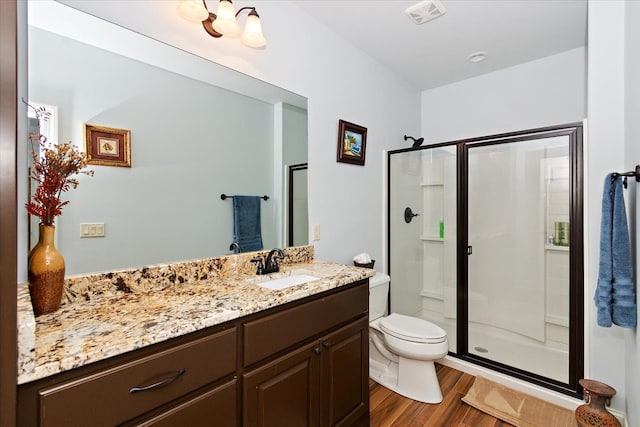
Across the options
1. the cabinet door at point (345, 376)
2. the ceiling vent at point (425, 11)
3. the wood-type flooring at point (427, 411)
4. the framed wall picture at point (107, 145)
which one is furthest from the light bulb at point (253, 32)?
the wood-type flooring at point (427, 411)

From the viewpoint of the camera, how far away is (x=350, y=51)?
8.30 feet

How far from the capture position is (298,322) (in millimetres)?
1321

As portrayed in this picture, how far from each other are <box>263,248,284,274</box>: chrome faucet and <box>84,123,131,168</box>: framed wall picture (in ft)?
2.65

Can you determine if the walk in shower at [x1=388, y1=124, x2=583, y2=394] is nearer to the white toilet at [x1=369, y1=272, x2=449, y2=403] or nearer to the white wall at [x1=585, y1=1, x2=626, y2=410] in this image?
the white wall at [x1=585, y1=1, x2=626, y2=410]

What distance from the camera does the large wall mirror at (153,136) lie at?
1.19 m

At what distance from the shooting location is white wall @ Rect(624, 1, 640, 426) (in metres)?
1.41

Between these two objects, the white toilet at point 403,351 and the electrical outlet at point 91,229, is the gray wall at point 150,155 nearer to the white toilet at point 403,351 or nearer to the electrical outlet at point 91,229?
the electrical outlet at point 91,229

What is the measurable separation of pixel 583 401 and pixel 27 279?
2883 mm

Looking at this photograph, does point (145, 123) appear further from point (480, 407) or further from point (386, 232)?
point (480, 407)

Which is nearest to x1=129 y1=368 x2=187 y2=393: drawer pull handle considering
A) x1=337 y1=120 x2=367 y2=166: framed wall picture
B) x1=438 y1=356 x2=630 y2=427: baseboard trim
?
x1=337 y1=120 x2=367 y2=166: framed wall picture

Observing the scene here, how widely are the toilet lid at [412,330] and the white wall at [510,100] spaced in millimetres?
1990

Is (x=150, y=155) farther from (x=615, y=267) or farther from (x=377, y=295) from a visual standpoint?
(x=615, y=267)

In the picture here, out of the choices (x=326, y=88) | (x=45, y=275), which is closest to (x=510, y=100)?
(x=326, y=88)

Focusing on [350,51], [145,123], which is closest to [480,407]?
[145,123]
